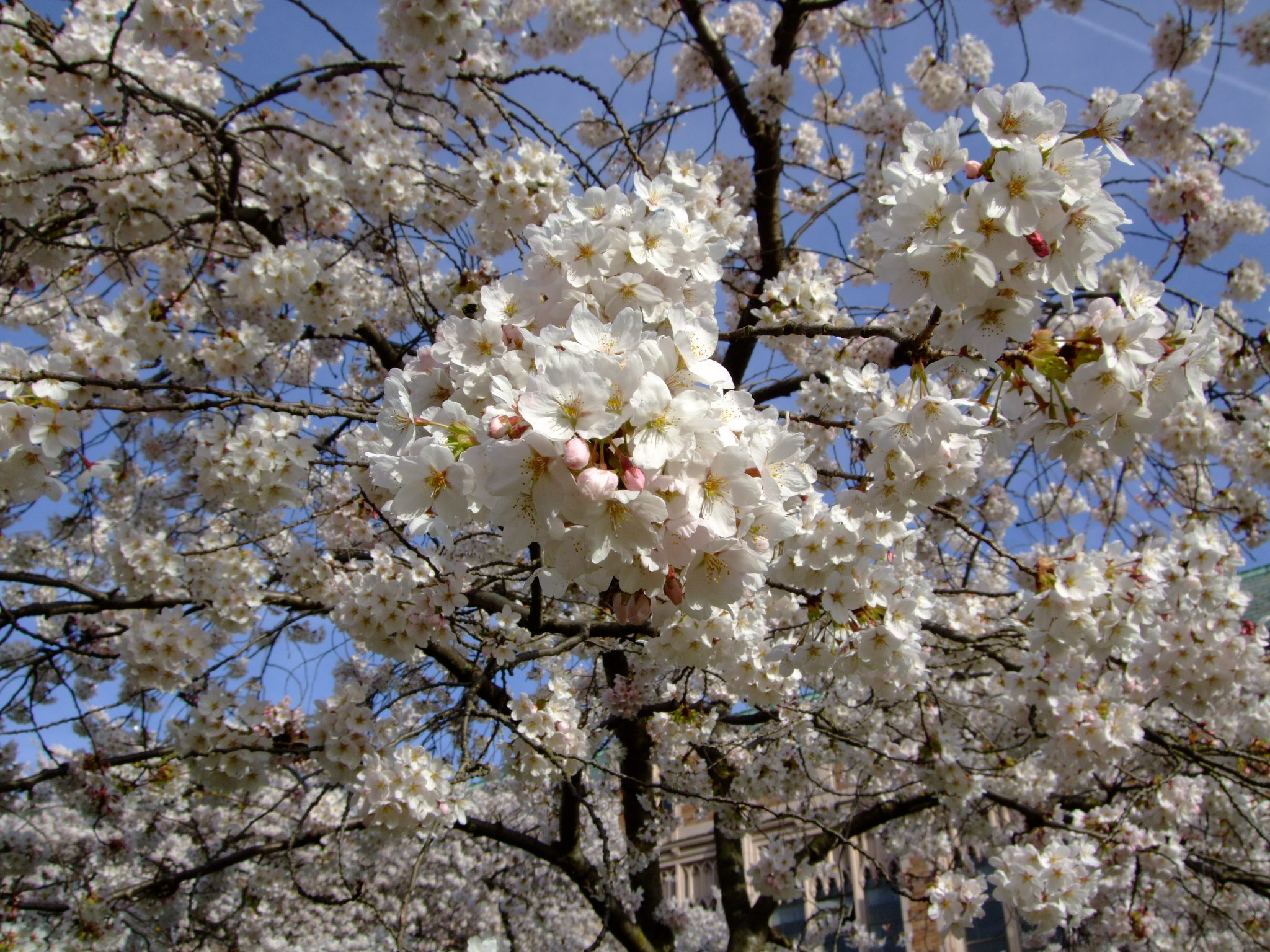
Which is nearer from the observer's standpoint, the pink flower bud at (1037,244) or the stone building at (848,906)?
the pink flower bud at (1037,244)

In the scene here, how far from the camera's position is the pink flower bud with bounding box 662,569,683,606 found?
119 cm

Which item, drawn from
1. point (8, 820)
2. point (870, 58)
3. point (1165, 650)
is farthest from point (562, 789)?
point (8, 820)

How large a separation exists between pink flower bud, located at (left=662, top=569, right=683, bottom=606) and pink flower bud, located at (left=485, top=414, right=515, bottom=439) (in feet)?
1.13

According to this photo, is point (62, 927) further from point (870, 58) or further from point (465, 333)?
point (870, 58)

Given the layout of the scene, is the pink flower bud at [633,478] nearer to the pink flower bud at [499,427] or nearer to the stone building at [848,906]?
the pink flower bud at [499,427]

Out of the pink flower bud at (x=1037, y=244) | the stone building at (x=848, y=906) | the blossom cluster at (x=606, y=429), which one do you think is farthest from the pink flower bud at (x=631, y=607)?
the stone building at (x=848, y=906)

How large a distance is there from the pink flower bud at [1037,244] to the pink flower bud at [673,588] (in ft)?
2.92

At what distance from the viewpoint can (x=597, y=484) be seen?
101cm

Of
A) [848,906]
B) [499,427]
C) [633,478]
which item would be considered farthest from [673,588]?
[848,906]

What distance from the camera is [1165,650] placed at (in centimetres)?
346

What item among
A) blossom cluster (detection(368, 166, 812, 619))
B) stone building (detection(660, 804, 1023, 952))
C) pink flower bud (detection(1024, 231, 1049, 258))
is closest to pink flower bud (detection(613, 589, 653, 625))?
blossom cluster (detection(368, 166, 812, 619))

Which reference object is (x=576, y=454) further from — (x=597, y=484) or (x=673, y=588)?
(x=673, y=588)

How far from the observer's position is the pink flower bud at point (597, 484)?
1007 mm

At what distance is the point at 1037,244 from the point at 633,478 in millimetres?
900
